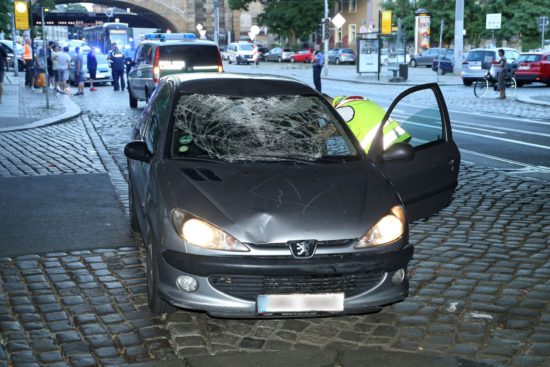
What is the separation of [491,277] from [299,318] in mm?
1941

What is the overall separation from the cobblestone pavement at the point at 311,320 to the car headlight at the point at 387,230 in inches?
23.3

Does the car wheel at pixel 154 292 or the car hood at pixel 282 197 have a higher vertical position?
the car hood at pixel 282 197

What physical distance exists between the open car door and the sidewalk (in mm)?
12010

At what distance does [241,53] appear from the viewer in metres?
69.3

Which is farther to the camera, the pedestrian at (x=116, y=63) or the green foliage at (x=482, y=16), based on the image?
the green foliage at (x=482, y=16)

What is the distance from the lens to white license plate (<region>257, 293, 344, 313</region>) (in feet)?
16.1

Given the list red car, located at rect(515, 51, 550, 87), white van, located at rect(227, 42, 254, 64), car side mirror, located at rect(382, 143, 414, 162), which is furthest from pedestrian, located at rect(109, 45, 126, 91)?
white van, located at rect(227, 42, 254, 64)

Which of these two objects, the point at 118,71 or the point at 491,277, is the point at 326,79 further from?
the point at 491,277

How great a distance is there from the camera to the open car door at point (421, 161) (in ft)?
21.7

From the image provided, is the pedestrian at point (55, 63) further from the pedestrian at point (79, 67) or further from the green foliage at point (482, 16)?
the green foliage at point (482, 16)

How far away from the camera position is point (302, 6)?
80.9m

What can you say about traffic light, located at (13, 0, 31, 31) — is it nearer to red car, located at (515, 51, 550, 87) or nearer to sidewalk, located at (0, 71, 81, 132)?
sidewalk, located at (0, 71, 81, 132)

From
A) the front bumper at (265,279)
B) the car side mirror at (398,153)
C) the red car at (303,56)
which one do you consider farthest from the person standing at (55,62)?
the red car at (303,56)

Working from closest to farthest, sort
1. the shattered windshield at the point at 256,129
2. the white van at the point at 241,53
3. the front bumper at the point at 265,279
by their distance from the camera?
the front bumper at the point at 265,279
the shattered windshield at the point at 256,129
the white van at the point at 241,53
